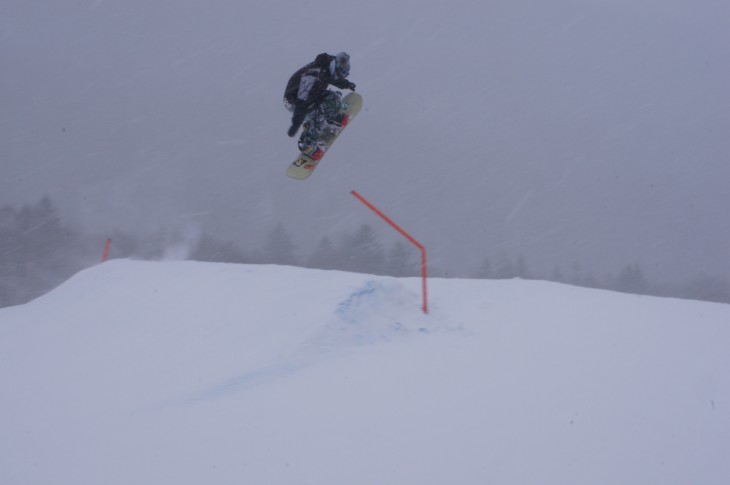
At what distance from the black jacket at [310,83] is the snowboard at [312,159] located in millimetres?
1043

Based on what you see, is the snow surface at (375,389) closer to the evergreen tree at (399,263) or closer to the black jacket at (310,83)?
the black jacket at (310,83)

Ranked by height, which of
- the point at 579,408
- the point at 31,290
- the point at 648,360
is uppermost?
the point at 31,290

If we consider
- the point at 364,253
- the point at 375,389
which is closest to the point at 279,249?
the point at 364,253

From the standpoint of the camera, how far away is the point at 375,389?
4641 millimetres

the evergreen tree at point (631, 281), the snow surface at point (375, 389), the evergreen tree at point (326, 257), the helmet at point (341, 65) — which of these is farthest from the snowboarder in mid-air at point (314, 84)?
the evergreen tree at point (631, 281)

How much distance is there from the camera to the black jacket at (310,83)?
5387mm

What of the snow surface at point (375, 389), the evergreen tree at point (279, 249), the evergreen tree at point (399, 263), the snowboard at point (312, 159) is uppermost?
the evergreen tree at point (279, 249)

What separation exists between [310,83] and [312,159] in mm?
1445

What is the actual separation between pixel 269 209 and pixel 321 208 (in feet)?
42.8

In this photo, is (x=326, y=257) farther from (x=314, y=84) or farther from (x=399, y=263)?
(x=314, y=84)

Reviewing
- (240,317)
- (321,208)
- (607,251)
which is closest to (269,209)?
(321,208)

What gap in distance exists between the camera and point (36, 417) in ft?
16.5

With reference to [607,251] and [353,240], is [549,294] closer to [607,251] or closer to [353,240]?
[353,240]

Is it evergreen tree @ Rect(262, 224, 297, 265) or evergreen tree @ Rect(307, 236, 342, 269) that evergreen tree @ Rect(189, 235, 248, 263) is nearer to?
evergreen tree @ Rect(262, 224, 297, 265)
